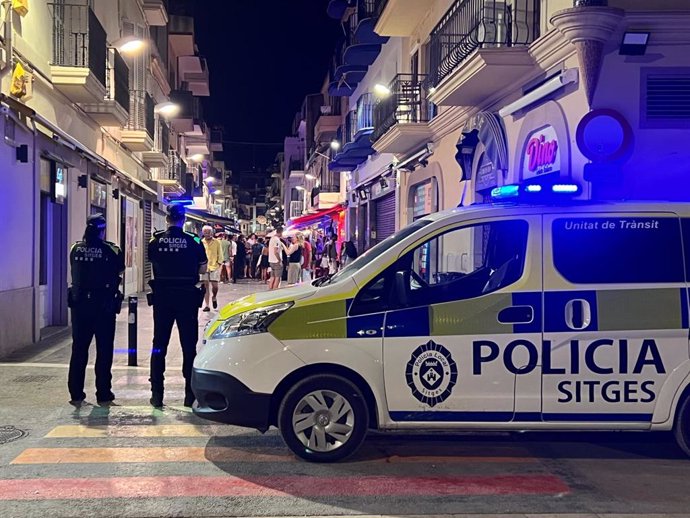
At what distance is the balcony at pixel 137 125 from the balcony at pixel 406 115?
22.2ft

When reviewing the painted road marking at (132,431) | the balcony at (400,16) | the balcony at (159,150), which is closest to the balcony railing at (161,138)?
the balcony at (159,150)

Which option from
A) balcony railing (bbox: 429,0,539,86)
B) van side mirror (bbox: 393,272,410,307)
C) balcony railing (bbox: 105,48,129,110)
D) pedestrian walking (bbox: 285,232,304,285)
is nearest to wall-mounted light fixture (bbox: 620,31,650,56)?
balcony railing (bbox: 429,0,539,86)

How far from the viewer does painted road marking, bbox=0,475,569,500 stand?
4973mm

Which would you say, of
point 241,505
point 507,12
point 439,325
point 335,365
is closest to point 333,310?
point 335,365

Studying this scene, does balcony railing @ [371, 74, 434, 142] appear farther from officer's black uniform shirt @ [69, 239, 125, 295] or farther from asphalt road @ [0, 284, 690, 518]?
asphalt road @ [0, 284, 690, 518]

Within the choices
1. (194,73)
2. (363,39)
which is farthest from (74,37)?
(194,73)

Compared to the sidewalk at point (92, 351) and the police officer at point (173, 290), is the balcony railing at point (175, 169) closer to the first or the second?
the sidewalk at point (92, 351)

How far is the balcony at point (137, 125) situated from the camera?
19812mm

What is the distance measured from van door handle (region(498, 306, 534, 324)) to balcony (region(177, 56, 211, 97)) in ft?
109

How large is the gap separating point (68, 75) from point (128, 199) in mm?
9478

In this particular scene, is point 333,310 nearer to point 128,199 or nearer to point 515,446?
point 515,446

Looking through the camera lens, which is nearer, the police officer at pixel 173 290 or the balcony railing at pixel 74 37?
the police officer at pixel 173 290

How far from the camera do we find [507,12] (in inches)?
437

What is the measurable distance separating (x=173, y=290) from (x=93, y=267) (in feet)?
2.94
